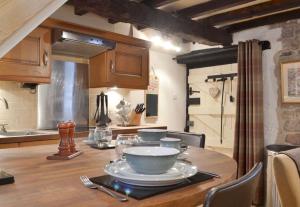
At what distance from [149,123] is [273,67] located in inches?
75.9

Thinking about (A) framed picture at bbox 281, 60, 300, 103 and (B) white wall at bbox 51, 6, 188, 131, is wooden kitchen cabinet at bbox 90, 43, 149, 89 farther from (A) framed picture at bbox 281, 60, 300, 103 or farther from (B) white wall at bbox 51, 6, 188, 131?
(A) framed picture at bbox 281, 60, 300, 103

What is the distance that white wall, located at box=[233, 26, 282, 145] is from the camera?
3.66 m

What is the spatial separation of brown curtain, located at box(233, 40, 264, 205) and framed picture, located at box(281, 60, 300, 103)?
27 cm

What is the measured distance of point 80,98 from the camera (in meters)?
3.50

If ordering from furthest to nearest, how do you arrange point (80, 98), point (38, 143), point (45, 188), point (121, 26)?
point (121, 26) → point (80, 98) → point (38, 143) → point (45, 188)

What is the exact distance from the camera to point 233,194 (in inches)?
26.1

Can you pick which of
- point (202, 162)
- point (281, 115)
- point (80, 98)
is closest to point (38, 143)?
point (80, 98)

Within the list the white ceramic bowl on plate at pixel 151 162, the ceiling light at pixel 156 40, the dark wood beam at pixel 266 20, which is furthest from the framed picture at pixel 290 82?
the white ceramic bowl on plate at pixel 151 162

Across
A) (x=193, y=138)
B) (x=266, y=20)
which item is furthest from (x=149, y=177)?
(x=266, y=20)

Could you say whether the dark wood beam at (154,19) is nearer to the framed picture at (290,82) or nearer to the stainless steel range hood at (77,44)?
the stainless steel range hood at (77,44)

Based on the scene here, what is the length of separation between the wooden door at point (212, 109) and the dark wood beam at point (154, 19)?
717mm

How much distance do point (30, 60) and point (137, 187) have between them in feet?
8.12

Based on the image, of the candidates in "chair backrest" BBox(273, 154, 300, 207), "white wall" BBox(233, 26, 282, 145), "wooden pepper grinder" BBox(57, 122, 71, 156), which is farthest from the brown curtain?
"wooden pepper grinder" BBox(57, 122, 71, 156)

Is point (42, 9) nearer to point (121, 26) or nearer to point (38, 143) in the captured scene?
point (38, 143)
